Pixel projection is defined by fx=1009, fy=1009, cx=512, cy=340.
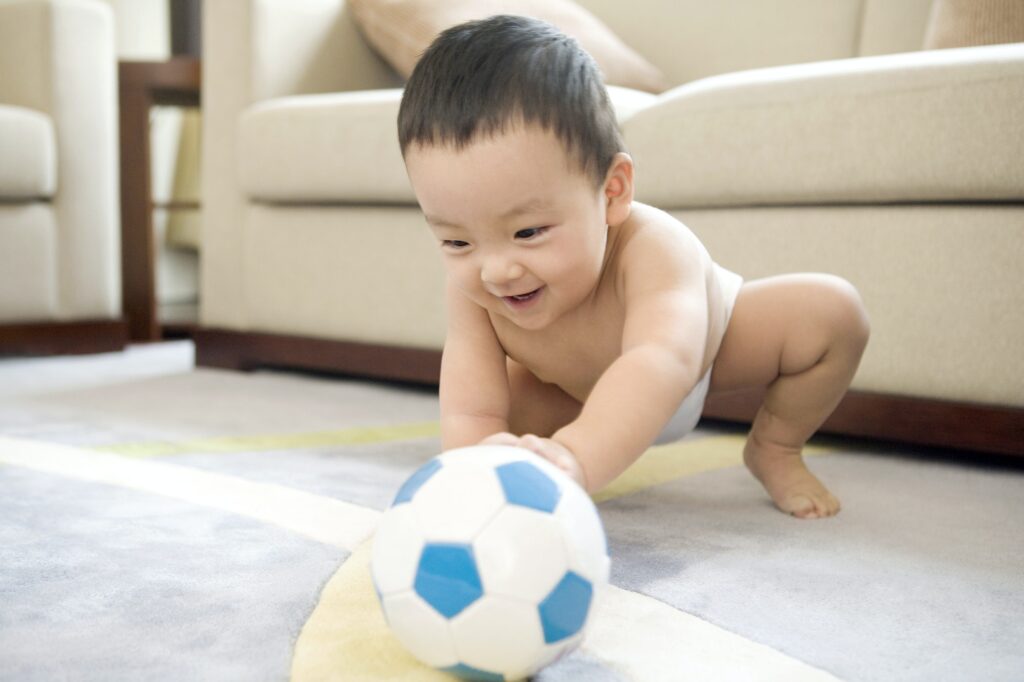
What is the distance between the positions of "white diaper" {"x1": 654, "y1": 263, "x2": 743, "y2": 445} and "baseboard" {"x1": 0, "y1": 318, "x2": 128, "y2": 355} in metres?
1.57

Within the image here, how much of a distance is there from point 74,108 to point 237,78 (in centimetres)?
43

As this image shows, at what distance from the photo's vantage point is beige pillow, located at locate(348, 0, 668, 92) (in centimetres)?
192

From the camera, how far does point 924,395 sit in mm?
1271

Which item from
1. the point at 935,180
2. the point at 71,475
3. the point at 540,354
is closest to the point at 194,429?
the point at 71,475

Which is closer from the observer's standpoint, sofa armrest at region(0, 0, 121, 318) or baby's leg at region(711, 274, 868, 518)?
baby's leg at region(711, 274, 868, 518)

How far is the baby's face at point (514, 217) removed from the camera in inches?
29.4

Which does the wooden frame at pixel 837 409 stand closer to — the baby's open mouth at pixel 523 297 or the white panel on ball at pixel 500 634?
the baby's open mouth at pixel 523 297

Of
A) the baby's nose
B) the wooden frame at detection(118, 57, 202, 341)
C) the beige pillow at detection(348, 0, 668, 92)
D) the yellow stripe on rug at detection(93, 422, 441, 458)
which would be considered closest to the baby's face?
the baby's nose

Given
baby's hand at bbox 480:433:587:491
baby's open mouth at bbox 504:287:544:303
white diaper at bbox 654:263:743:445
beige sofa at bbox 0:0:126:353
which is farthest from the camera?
beige sofa at bbox 0:0:126:353

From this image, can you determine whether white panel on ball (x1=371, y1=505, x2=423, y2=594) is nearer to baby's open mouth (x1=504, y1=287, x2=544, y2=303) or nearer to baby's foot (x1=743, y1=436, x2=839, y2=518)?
baby's open mouth (x1=504, y1=287, x2=544, y2=303)

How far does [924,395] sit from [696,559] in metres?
0.57

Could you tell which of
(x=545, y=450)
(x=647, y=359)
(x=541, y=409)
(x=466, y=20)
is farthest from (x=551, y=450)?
(x=466, y=20)

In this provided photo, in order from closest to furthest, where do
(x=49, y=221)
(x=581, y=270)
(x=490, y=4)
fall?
1. (x=581, y=270)
2. (x=490, y=4)
3. (x=49, y=221)

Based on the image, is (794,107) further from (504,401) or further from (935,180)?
(504,401)
